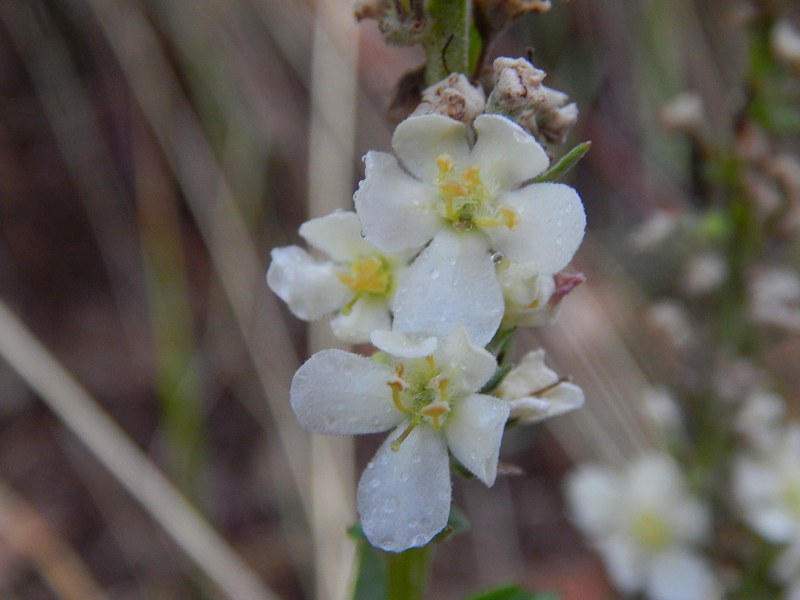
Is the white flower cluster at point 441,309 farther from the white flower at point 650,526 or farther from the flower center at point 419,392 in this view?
the white flower at point 650,526

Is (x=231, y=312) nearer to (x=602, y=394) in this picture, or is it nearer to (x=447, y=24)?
(x=602, y=394)

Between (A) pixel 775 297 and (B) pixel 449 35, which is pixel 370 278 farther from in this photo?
(A) pixel 775 297

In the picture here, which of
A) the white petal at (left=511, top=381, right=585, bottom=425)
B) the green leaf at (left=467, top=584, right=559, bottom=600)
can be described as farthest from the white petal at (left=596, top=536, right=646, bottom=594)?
the white petal at (left=511, top=381, right=585, bottom=425)

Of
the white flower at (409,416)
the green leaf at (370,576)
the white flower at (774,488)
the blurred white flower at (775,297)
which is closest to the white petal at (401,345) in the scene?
the white flower at (409,416)

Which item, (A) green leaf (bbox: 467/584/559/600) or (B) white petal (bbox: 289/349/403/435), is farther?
(A) green leaf (bbox: 467/584/559/600)

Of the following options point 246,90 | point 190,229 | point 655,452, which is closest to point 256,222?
point 190,229

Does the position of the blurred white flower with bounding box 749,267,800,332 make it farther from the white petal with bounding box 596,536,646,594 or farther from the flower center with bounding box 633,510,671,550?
the white petal with bounding box 596,536,646,594

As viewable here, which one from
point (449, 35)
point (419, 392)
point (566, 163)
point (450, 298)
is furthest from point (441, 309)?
point (449, 35)
